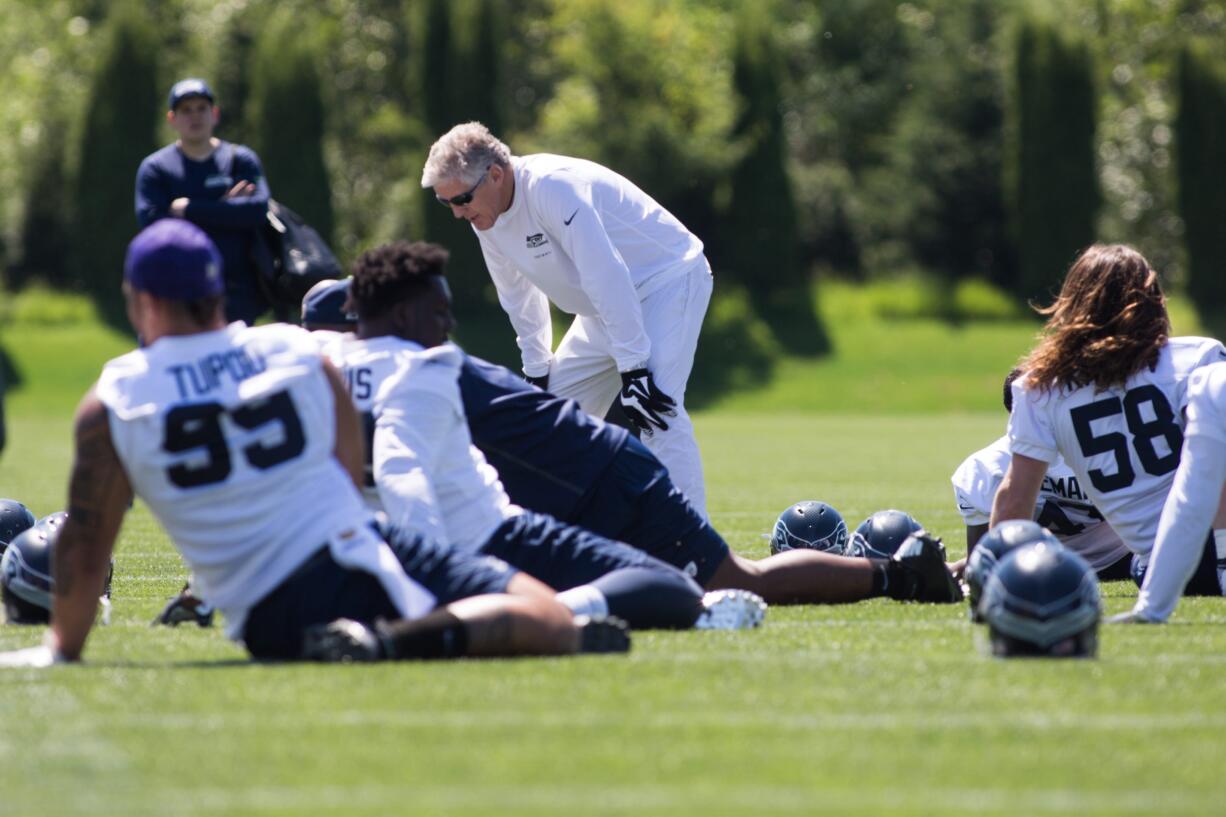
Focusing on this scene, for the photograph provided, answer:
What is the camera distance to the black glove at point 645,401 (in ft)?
26.5

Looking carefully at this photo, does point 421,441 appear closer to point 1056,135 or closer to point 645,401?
point 645,401

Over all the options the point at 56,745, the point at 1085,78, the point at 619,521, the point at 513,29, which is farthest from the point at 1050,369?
the point at 513,29

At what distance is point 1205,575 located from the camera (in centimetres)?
723

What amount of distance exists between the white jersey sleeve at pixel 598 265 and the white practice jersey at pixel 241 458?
9.53 ft

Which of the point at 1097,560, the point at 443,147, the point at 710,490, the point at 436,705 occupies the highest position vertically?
the point at 443,147

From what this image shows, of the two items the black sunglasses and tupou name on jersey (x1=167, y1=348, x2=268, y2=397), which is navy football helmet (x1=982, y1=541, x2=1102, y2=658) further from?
the black sunglasses

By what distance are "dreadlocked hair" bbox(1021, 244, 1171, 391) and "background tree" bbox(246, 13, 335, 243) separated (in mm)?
31424

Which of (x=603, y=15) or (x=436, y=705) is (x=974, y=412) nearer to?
(x=603, y=15)

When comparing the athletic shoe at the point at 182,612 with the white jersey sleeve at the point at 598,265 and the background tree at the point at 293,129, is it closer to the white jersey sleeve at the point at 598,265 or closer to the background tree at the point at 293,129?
the white jersey sleeve at the point at 598,265

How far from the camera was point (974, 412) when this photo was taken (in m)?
33.7

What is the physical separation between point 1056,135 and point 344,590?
118ft

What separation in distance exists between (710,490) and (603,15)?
2987 cm

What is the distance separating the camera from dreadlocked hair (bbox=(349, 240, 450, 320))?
586 centimetres

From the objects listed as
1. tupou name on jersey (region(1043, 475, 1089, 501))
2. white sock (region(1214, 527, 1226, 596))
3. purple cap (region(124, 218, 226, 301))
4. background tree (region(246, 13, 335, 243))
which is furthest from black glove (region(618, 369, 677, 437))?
background tree (region(246, 13, 335, 243))
